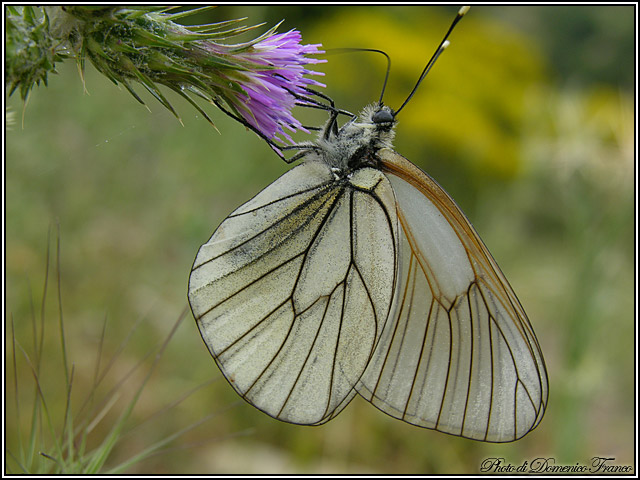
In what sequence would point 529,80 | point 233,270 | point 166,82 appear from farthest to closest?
point 529,80 < point 233,270 < point 166,82

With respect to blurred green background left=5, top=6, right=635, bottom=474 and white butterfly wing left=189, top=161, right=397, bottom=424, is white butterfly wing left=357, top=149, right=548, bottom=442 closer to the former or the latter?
white butterfly wing left=189, top=161, right=397, bottom=424

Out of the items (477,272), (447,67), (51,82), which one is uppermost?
(447,67)

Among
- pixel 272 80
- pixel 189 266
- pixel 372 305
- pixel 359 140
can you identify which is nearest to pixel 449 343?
pixel 372 305

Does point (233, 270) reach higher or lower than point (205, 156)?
lower

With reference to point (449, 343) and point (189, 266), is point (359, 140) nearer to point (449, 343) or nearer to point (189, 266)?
point (449, 343)

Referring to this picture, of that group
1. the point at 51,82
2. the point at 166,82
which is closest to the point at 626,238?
the point at 51,82

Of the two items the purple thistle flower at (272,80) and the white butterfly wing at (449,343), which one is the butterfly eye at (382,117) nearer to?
the white butterfly wing at (449,343)

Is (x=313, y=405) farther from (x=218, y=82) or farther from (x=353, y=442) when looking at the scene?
(x=353, y=442)
